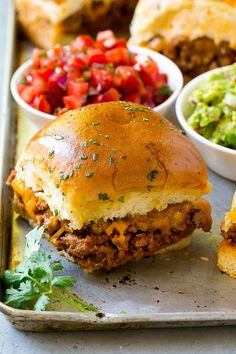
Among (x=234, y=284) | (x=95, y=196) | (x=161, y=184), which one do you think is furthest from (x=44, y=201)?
(x=234, y=284)

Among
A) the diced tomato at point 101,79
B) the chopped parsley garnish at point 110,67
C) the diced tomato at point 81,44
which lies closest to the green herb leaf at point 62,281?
the diced tomato at point 101,79

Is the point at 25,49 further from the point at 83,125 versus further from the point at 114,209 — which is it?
the point at 114,209

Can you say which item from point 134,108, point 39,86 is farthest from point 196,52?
point 134,108

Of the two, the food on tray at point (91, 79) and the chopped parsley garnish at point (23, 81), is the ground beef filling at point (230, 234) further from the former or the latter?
the chopped parsley garnish at point (23, 81)

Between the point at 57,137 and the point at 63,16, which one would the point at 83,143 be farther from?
the point at 63,16

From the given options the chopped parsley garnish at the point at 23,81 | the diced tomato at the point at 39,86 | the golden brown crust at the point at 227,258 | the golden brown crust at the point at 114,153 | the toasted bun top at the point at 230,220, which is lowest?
the golden brown crust at the point at 227,258

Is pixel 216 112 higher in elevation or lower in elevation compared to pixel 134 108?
lower
